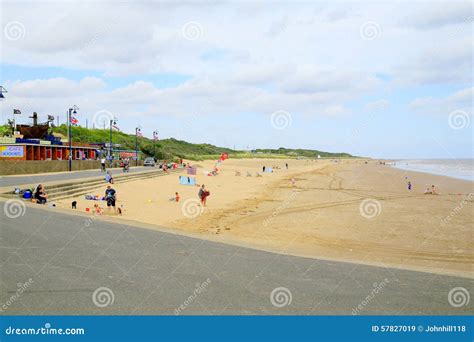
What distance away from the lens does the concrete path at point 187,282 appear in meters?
6.56

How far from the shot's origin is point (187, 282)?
7773 mm

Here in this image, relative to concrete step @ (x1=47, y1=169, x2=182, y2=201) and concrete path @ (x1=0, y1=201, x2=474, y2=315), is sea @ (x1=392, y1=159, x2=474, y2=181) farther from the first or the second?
concrete path @ (x1=0, y1=201, x2=474, y2=315)

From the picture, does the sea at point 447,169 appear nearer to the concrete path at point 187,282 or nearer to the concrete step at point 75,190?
the concrete step at point 75,190

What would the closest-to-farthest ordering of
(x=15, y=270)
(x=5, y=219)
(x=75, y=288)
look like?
(x=75, y=288)
(x=15, y=270)
(x=5, y=219)

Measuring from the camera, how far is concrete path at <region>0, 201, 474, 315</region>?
21.5ft

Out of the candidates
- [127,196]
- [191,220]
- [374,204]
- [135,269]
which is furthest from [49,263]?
[374,204]

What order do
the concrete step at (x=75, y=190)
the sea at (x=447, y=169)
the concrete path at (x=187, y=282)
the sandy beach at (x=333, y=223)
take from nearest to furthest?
the concrete path at (x=187, y=282) < the sandy beach at (x=333, y=223) < the concrete step at (x=75, y=190) < the sea at (x=447, y=169)

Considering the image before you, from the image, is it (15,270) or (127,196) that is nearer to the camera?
(15,270)

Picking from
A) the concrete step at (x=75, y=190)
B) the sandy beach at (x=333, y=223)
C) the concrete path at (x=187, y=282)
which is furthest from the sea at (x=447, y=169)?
the concrete path at (x=187, y=282)

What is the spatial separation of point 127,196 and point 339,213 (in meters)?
13.9

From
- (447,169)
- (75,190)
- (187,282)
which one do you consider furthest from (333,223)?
(447,169)

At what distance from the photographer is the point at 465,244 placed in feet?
51.1

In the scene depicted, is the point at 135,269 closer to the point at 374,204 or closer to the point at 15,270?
the point at 15,270

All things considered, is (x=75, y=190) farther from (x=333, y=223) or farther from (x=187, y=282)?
(x=187, y=282)
